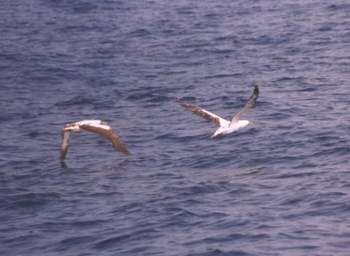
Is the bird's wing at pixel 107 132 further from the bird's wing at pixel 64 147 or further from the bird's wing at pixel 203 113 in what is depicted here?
the bird's wing at pixel 203 113

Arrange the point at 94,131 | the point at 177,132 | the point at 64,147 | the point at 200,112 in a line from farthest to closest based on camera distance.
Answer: the point at 177,132 → the point at 64,147 → the point at 94,131 → the point at 200,112

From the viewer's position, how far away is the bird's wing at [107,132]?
2180 cm

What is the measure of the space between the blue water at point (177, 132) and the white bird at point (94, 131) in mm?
420

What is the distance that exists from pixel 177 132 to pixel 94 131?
331cm

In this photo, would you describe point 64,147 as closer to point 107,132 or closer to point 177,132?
point 107,132

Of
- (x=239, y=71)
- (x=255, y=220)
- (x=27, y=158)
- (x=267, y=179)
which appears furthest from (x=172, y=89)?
(x=255, y=220)

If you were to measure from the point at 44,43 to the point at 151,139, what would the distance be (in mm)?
13749

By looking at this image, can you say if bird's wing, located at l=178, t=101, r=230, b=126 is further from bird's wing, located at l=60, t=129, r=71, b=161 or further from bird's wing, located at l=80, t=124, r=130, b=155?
bird's wing, located at l=60, t=129, r=71, b=161

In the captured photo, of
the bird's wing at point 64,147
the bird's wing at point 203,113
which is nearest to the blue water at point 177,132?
the bird's wing at point 64,147

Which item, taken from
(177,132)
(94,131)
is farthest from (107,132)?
(177,132)

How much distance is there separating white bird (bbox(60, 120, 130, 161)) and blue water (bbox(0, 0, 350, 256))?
0.42 m

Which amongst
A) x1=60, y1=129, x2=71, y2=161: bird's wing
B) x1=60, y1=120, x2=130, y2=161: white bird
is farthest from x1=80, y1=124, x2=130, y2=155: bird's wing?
x1=60, y1=129, x2=71, y2=161: bird's wing

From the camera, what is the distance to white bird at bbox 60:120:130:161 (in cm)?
2181

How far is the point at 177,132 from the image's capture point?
24469 mm
